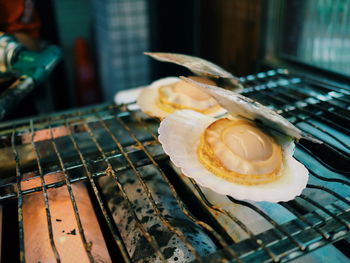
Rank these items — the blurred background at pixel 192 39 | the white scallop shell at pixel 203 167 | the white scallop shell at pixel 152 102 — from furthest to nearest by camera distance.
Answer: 1. the blurred background at pixel 192 39
2. the white scallop shell at pixel 152 102
3. the white scallop shell at pixel 203 167

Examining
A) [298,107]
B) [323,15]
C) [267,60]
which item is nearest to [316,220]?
[298,107]

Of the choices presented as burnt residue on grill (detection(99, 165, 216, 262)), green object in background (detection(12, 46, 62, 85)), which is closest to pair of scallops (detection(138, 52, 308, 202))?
burnt residue on grill (detection(99, 165, 216, 262))

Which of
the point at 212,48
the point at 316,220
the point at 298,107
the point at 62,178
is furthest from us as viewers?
the point at 212,48

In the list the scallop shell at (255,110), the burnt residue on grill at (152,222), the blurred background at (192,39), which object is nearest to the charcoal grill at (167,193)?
the burnt residue on grill at (152,222)

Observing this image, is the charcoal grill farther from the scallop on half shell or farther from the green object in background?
the green object in background

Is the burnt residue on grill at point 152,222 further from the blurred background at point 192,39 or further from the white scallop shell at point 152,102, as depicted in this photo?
the blurred background at point 192,39

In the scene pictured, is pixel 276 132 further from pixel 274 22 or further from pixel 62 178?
pixel 274 22

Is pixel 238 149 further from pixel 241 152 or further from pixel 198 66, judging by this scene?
pixel 198 66
